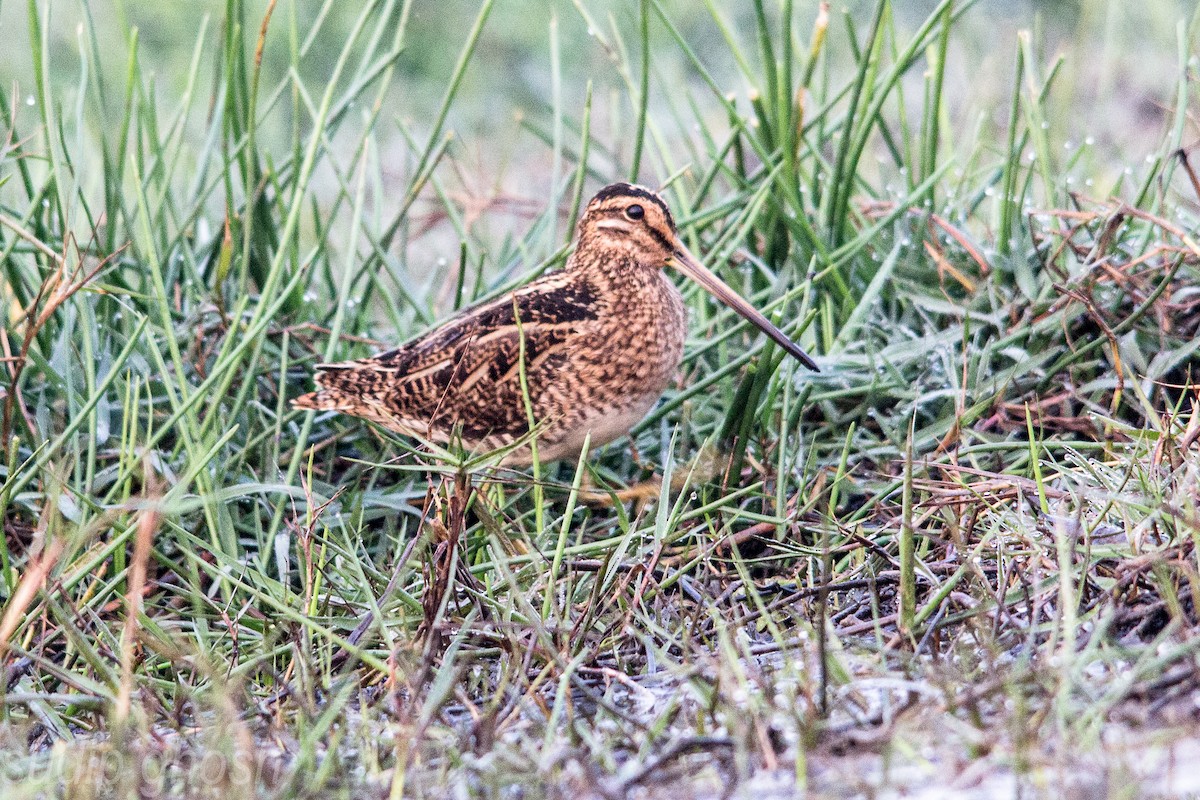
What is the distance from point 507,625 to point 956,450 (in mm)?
970

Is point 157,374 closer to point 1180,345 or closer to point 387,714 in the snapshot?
point 387,714

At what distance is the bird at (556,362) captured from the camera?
3.14 meters

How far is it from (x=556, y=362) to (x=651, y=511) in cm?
72

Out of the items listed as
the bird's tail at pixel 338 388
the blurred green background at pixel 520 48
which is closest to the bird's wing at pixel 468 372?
the bird's tail at pixel 338 388

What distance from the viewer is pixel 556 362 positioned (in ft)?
10.5

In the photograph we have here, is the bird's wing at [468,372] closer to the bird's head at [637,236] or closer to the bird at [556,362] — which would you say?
the bird at [556,362]

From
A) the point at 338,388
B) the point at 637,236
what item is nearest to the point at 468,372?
the point at 338,388

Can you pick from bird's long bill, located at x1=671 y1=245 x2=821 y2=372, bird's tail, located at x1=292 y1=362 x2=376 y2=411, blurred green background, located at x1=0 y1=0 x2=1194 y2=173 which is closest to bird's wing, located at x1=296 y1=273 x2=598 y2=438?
bird's tail, located at x1=292 y1=362 x2=376 y2=411

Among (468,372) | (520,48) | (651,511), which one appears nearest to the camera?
(651,511)

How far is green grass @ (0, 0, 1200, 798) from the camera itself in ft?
5.97

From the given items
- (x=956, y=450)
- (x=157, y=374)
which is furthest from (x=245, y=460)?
(x=956, y=450)

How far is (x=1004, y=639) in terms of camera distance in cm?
204

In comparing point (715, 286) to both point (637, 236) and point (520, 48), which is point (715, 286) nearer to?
point (637, 236)

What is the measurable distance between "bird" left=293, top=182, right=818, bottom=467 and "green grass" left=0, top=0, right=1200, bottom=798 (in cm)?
12
